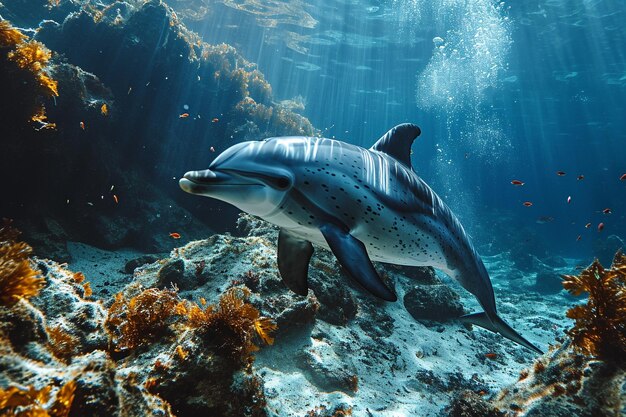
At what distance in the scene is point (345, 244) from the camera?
2.38m

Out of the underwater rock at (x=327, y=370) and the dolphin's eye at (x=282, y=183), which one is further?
the underwater rock at (x=327, y=370)

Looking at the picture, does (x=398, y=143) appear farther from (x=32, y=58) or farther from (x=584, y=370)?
(x=32, y=58)

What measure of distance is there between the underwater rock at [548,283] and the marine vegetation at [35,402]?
85.4 feet

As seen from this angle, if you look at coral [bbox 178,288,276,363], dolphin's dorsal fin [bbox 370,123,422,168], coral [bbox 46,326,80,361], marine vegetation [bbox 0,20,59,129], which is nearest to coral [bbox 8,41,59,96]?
marine vegetation [bbox 0,20,59,129]

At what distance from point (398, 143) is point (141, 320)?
11.9 ft

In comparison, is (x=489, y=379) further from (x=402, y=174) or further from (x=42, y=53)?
(x=42, y=53)

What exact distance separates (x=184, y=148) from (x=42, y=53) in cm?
697

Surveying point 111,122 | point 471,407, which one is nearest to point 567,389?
point 471,407

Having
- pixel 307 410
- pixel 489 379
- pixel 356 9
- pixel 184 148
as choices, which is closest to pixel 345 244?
pixel 307 410

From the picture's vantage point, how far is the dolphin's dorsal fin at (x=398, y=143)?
3887 mm

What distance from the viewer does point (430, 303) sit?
8305 mm

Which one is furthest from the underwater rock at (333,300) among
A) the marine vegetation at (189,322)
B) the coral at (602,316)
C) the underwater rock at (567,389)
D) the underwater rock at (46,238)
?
the underwater rock at (46,238)

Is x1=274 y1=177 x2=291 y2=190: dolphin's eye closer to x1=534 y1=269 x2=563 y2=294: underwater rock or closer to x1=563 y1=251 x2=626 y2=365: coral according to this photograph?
x1=563 y1=251 x2=626 y2=365: coral

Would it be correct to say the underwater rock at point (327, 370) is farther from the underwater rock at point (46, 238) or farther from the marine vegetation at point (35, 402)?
the underwater rock at point (46, 238)
